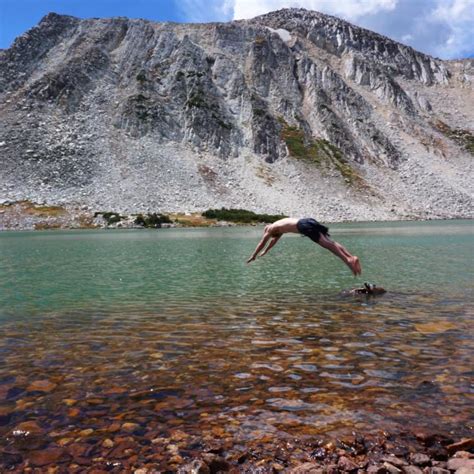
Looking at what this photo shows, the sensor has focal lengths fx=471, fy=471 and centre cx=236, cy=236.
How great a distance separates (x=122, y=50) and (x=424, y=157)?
366 ft

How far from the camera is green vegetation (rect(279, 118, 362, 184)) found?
480ft

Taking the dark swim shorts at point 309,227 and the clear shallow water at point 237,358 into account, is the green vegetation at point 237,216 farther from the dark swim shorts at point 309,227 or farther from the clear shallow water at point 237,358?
the dark swim shorts at point 309,227

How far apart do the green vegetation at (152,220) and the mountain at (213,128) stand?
844cm

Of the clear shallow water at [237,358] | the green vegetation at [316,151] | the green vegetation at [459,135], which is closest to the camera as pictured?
the clear shallow water at [237,358]

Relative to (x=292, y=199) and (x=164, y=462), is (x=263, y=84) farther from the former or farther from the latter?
(x=164, y=462)

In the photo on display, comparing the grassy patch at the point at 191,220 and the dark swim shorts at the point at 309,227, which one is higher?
the grassy patch at the point at 191,220

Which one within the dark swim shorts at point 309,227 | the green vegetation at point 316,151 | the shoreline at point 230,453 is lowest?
the shoreline at point 230,453

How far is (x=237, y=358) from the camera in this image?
1177cm

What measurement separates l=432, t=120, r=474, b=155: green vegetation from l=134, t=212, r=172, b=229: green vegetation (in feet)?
402

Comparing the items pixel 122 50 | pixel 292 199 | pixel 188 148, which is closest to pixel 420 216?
pixel 292 199

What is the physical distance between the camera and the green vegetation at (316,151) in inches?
5758

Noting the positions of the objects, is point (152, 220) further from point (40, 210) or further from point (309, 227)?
point (309, 227)

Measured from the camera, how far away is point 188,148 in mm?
144125

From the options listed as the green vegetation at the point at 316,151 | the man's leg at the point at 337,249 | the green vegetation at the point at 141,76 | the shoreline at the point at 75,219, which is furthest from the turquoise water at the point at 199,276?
the green vegetation at the point at 141,76
